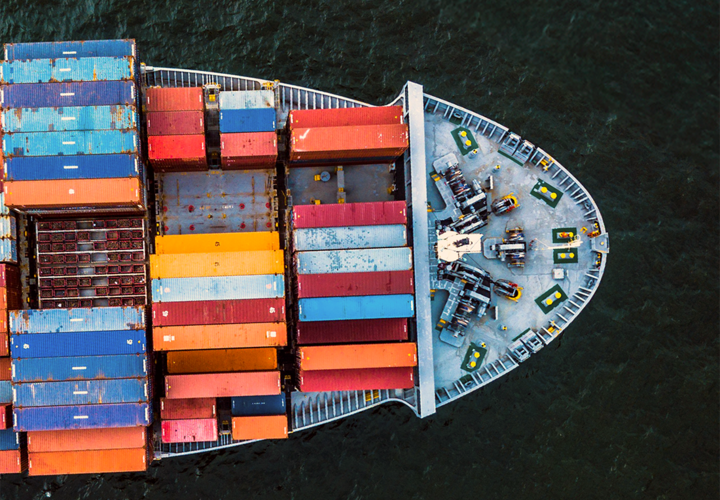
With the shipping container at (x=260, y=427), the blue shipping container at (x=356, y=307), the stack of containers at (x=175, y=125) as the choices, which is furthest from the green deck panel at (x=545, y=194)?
the shipping container at (x=260, y=427)

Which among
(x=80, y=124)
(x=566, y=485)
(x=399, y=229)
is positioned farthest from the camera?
(x=566, y=485)

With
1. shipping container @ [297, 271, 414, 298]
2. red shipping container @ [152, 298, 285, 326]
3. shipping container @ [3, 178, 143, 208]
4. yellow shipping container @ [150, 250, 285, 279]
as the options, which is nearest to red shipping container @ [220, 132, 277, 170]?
shipping container @ [3, 178, 143, 208]

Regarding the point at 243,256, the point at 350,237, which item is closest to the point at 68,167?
the point at 243,256

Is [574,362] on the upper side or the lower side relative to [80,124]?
lower

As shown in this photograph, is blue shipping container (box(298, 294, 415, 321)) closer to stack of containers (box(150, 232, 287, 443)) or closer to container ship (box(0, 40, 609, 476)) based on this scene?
container ship (box(0, 40, 609, 476))

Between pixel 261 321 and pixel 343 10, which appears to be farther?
pixel 343 10

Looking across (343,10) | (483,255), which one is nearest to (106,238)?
(343,10)

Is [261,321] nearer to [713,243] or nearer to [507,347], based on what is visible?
[507,347]
